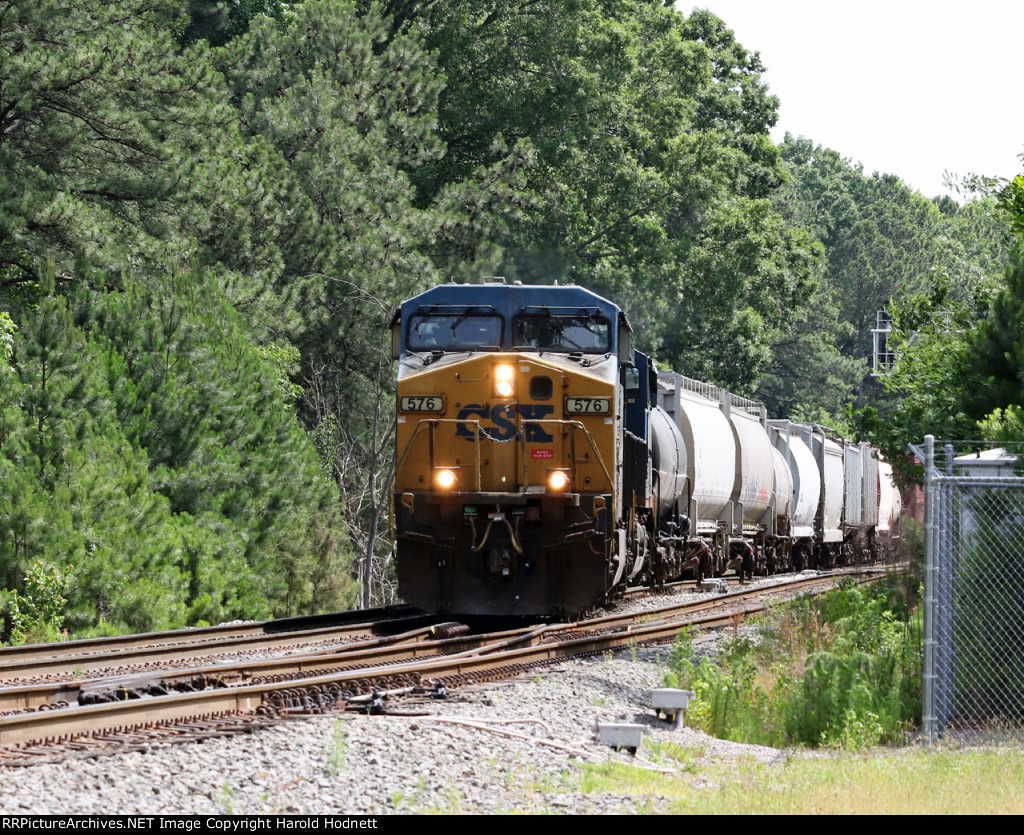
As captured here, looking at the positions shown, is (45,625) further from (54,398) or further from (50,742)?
(50,742)

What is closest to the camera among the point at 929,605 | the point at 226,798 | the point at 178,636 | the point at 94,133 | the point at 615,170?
the point at 226,798

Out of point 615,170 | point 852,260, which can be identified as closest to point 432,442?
point 615,170

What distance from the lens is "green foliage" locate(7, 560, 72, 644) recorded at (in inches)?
651

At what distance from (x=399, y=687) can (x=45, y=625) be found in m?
7.29

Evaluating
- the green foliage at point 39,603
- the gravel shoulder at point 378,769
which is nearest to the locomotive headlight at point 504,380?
the gravel shoulder at point 378,769

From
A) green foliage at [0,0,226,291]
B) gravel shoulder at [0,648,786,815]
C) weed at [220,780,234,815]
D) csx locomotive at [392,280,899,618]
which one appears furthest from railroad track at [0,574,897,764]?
green foliage at [0,0,226,291]

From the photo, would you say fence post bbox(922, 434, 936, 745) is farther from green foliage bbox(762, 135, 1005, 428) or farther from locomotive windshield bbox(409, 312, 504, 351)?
green foliage bbox(762, 135, 1005, 428)

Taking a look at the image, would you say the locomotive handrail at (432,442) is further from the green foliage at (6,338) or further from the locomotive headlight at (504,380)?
the green foliage at (6,338)

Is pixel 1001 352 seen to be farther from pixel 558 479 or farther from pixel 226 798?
pixel 226 798

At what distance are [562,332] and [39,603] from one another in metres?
7.56

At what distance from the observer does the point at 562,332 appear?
1603cm

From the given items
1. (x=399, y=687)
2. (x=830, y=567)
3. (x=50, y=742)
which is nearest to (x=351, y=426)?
(x=830, y=567)

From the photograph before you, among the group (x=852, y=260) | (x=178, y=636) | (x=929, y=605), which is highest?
(x=852, y=260)

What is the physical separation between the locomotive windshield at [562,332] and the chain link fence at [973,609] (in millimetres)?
Result: 5562
